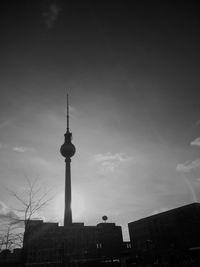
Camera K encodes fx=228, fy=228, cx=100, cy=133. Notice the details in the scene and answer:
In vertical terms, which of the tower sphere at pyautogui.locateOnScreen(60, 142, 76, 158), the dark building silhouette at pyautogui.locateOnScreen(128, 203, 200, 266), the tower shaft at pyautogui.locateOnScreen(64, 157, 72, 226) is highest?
the tower sphere at pyautogui.locateOnScreen(60, 142, 76, 158)

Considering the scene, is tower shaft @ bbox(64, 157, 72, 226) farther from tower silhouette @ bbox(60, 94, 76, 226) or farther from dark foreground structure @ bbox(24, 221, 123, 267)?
dark foreground structure @ bbox(24, 221, 123, 267)

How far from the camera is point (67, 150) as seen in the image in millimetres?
68062

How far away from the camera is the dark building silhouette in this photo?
41.4 m

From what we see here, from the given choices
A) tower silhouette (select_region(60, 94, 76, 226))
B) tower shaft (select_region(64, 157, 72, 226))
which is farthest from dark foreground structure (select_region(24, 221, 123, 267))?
tower silhouette (select_region(60, 94, 76, 226))

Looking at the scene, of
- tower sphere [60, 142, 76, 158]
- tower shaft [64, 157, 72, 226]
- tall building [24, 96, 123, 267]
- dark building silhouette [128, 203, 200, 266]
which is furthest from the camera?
tower sphere [60, 142, 76, 158]

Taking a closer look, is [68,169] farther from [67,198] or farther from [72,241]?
[72,241]

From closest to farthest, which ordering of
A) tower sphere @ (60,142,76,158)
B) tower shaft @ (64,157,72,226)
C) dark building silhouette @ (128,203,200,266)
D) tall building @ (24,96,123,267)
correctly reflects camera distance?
dark building silhouette @ (128,203,200,266), tall building @ (24,96,123,267), tower shaft @ (64,157,72,226), tower sphere @ (60,142,76,158)

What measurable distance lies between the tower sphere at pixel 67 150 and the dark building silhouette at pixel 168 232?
27.1 m

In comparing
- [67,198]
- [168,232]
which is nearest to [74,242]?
[67,198]

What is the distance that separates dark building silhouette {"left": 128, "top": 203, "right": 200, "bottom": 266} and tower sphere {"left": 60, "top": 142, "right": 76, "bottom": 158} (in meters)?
27.1

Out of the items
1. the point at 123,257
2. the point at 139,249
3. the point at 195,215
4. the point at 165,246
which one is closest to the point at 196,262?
the point at 123,257

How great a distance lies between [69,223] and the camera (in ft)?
195

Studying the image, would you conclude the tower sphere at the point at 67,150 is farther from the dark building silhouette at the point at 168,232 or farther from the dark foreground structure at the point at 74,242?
the dark building silhouette at the point at 168,232

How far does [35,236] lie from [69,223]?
32.1 feet
